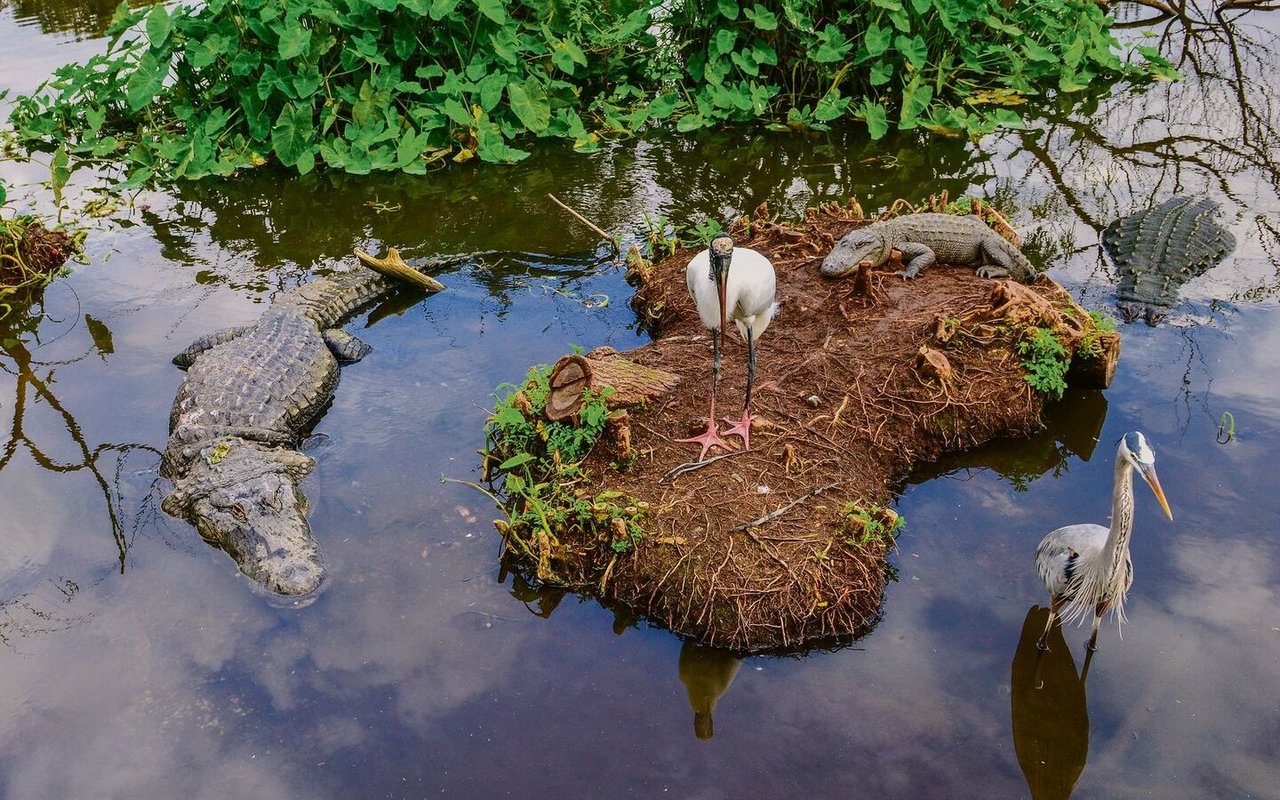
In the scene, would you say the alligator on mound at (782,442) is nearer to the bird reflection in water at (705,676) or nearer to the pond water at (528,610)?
the bird reflection in water at (705,676)

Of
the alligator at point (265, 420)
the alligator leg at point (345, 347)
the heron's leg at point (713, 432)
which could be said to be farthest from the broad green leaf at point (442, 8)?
the heron's leg at point (713, 432)

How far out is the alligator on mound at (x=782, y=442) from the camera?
4234mm

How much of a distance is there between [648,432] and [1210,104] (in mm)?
8181

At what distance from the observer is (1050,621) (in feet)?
13.1

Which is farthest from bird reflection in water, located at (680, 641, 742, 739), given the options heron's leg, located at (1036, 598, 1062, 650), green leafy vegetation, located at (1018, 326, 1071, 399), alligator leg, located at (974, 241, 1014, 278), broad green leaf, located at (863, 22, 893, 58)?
broad green leaf, located at (863, 22, 893, 58)

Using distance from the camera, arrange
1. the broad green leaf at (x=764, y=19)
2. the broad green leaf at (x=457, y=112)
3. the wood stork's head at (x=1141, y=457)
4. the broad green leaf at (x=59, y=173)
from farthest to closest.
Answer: the broad green leaf at (x=764, y=19) < the broad green leaf at (x=457, y=112) < the broad green leaf at (x=59, y=173) < the wood stork's head at (x=1141, y=457)

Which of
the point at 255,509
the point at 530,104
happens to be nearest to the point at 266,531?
the point at 255,509

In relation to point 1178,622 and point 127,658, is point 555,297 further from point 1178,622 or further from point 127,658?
point 1178,622

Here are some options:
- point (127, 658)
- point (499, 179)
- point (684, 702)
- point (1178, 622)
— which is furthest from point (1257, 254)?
point (127, 658)

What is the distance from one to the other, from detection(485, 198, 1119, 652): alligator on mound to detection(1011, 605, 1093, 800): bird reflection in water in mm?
694

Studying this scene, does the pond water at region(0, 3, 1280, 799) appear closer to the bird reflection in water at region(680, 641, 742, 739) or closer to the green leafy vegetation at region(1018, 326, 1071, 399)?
the bird reflection in water at region(680, 641, 742, 739)

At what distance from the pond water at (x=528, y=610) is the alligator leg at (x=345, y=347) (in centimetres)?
18

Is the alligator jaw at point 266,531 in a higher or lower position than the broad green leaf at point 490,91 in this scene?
lower

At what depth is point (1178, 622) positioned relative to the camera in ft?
13.6
